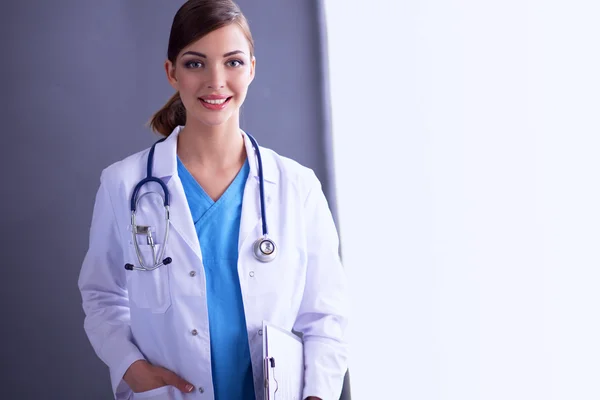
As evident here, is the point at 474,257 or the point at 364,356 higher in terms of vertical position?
the point at 474,257

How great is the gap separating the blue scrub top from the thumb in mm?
64

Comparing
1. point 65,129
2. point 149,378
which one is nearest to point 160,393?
point 149,378

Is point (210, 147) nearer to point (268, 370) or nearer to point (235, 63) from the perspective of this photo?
point (235, 63)

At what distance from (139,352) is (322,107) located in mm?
948

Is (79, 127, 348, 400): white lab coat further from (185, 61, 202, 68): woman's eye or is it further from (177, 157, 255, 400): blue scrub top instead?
(185, 61, 202, 68): woman's eye

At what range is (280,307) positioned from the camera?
4.38 ft

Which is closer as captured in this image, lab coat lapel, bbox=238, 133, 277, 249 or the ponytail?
lab coat lapel, bbox=238, 133, 277, 249

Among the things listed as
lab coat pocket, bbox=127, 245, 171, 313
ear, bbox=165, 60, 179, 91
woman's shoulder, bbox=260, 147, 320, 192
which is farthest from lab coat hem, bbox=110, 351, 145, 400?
ear, bbox=165, 60, 179, 91

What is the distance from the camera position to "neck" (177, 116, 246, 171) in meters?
1.41

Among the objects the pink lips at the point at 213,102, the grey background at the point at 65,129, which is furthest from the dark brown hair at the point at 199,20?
the grey background at the point at 65,129

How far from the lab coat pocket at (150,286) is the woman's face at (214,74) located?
1.02ft

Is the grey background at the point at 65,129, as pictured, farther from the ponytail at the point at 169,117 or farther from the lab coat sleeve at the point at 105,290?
the lab coat sleeve at the point at 105,290

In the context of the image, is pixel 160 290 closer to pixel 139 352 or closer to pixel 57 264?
pixel 139 352

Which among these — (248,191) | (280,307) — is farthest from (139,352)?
(248,191)
